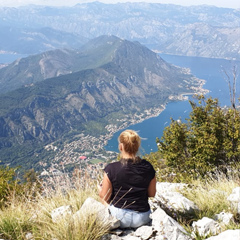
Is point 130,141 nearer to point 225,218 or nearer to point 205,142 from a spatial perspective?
point 225,218

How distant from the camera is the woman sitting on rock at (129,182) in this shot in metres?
4.76

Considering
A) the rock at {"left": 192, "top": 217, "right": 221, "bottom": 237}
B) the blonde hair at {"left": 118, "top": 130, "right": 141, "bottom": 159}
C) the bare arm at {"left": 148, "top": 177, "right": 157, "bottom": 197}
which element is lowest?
the rock at {"left": 192, "top": 217, "right": 221, "bottom": 237}

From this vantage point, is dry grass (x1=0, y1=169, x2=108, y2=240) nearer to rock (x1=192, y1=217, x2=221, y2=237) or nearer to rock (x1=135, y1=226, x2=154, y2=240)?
rock (x1=135, y1=226, x2=154, y2=240)

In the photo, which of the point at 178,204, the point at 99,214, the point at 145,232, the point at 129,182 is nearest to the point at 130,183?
the point at 129,182

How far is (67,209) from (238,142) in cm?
1346

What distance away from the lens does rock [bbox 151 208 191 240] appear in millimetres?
3879

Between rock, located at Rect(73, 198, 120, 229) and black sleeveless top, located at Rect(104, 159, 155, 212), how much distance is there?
301 millimetres

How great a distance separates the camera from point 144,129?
7579 inches

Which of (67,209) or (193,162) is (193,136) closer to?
(193,162)

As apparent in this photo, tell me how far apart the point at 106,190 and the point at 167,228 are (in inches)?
58.8

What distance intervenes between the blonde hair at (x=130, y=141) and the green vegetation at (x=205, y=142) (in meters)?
9.51

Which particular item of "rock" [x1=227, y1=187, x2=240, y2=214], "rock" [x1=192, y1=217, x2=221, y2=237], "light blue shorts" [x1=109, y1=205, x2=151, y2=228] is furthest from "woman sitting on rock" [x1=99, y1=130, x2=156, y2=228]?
"rock" [x1=227, y1=187, x2=240, y2=214]

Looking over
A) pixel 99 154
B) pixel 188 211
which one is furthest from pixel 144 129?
pixel 188 211

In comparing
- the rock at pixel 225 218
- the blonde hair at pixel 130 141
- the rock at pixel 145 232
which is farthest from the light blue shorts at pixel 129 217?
the rock at pixel 225 218
